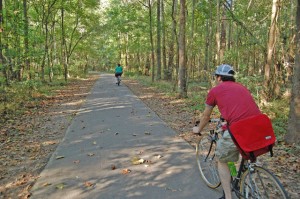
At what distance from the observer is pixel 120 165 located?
6230mm

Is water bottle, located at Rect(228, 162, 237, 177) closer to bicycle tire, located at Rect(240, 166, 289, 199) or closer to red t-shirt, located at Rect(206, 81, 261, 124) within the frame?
bicycle tire, located at Rect(240, 166, 289, 199)

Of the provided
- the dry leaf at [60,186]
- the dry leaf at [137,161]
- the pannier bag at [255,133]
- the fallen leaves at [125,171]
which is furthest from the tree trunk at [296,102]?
the dry leaf at [60,186]

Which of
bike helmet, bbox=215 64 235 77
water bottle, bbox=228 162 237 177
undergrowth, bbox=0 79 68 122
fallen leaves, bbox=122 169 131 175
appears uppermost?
bike helmet, bbox=215 64 235 77

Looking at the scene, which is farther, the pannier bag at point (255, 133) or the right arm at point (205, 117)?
the right arm at point (205, 117)

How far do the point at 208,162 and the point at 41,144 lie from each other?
16.3 feet

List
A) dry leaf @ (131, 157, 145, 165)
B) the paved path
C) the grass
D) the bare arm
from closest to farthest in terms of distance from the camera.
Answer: the bare arm
the paved path
dry leaf @ (131, 157, 145, 165)
the grass

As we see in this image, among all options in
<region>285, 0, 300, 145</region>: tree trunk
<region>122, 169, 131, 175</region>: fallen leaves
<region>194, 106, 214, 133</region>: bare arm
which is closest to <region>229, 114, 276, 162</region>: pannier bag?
<region>194, 106, 214, 133</region>: bare arm

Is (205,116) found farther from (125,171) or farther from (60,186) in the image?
(60,186)

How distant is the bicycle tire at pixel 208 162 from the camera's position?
201 inches

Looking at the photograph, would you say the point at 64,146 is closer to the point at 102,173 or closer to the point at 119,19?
the point at 102,173

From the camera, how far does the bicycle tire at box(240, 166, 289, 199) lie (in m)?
3.44

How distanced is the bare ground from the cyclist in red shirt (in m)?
1.66

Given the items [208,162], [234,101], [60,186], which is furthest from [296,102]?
[60,186]

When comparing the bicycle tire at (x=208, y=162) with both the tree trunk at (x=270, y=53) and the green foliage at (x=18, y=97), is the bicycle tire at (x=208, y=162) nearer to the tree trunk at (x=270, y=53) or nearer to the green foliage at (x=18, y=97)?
the tree trunk at (x=270, y=53)
